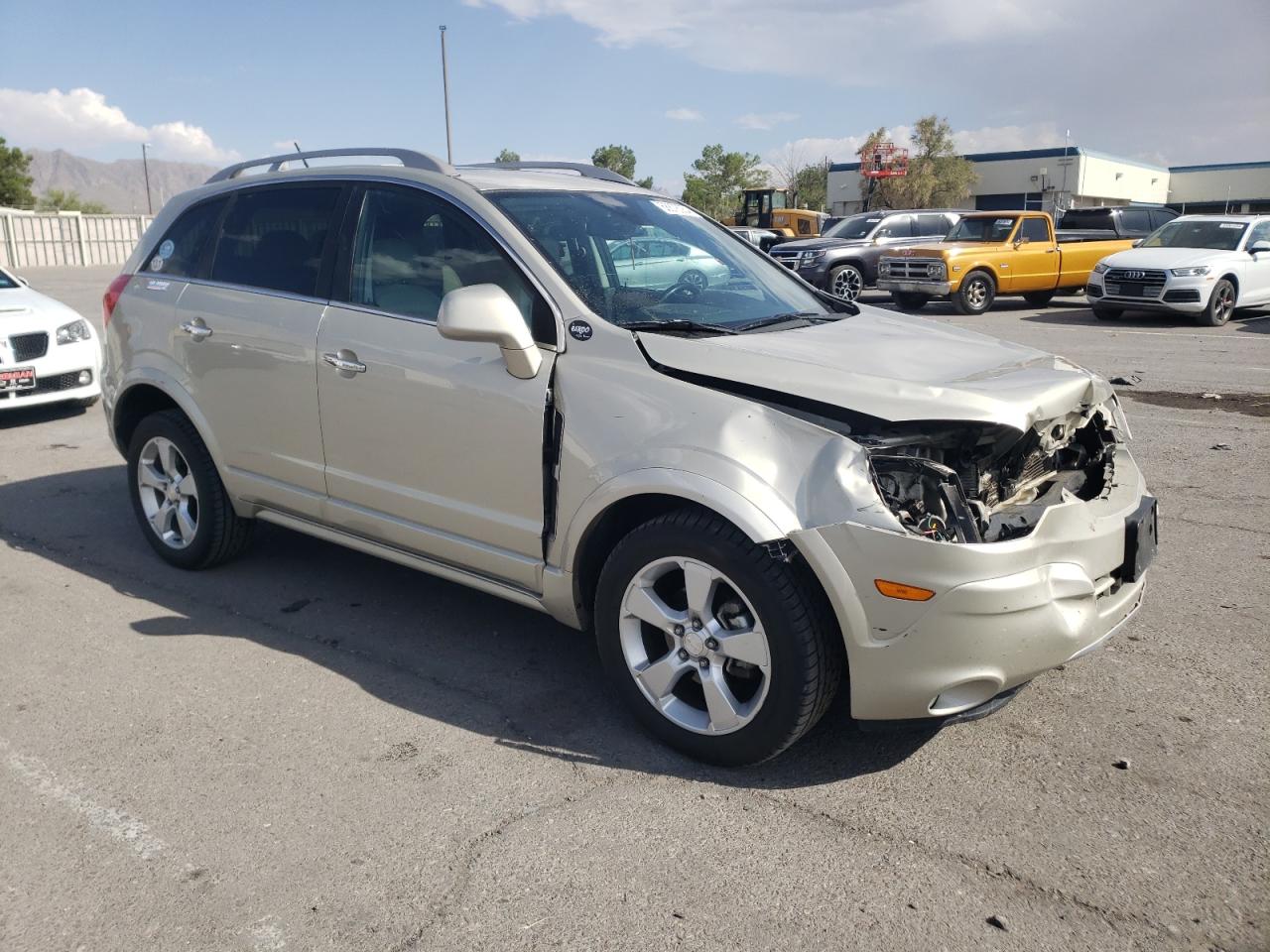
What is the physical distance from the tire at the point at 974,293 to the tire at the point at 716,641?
15.4 meters

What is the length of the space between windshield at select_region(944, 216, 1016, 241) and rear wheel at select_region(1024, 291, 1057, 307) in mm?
1237

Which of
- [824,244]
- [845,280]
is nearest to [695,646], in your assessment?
[845,280]

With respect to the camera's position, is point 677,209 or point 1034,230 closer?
point 677,209

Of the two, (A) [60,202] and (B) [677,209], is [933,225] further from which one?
(A) [60,202]

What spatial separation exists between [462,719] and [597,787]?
0.67 m

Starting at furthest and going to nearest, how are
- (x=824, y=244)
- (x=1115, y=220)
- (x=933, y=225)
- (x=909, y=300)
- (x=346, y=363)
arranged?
(x=933, y=225)
(x=1115, y=220)
(x=824, y=244)
(x=909, y=300)
(x=346, y=363)

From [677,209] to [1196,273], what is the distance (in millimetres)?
13100

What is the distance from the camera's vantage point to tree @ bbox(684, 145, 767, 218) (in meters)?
76.4

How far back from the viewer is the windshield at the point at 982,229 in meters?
18.2

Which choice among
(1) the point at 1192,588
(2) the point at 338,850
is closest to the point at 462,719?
(2) the point at 338,850

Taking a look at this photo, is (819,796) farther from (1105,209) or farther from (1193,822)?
(1105,209)

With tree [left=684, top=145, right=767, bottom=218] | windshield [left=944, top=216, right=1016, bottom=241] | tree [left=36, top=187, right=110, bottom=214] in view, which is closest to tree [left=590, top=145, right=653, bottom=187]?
tree [left=684, top=145, right=767, bottom=218]

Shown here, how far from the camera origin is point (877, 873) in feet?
9.03

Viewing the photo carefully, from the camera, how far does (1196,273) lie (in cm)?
1497
